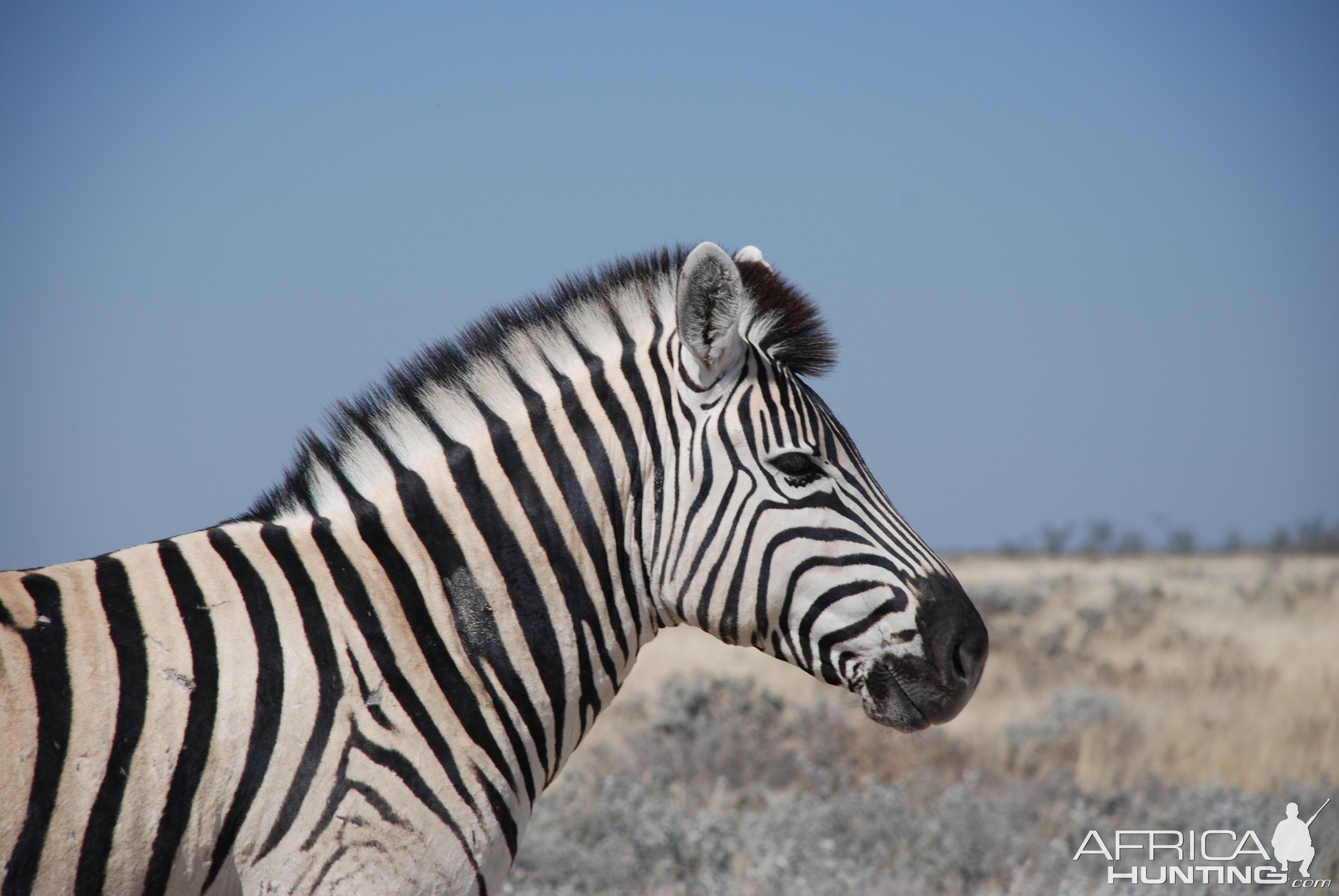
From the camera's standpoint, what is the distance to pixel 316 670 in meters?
2.31

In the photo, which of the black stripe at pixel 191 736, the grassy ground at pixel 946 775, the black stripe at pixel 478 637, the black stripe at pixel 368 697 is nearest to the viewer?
the black stripe at pixel 191 736

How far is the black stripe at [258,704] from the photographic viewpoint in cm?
220

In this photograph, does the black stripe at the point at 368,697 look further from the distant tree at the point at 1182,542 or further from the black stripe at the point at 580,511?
the distant tree at the point at 1182,542

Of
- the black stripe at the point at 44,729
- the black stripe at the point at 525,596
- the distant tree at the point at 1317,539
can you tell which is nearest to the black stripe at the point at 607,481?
the black stripe at the point at 525,596

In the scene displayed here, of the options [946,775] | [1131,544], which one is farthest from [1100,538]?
[946,775]

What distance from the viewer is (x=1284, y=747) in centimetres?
918

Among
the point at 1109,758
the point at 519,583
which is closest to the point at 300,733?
the point at 519,583

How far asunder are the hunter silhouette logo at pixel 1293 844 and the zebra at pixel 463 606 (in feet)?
13.3

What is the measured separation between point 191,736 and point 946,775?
7.20 metres

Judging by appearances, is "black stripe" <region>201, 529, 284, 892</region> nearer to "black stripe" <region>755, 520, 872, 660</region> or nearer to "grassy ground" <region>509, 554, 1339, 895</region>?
"black stripe" <region>755, 520, 872, 660</region>

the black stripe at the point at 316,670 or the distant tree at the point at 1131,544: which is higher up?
the distant tree at the point at 1131,544

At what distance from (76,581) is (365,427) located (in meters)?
0.79

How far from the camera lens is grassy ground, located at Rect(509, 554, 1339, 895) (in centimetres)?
574

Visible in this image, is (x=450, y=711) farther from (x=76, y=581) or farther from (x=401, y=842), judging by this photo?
(x=76, y=581)
